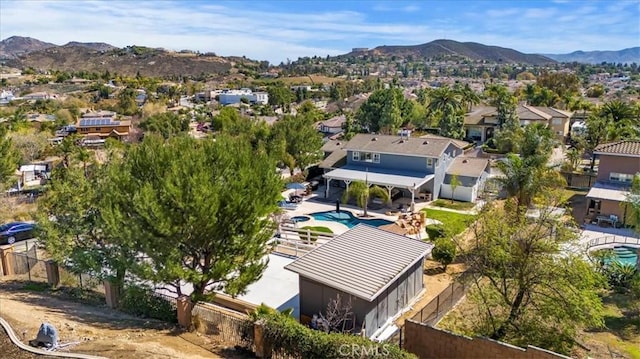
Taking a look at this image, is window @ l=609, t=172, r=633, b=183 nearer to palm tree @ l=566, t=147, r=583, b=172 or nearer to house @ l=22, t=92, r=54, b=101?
palm tree @ l=566, t=147, r=583, b=172

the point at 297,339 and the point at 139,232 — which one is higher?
the point at 139,232

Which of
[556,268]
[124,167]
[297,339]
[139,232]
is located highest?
[124,167]

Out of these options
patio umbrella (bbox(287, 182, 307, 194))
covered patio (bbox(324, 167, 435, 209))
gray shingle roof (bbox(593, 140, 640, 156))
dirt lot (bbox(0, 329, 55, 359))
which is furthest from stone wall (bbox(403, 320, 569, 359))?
gray shingle roof (bbox(593, 140, 640, 156))

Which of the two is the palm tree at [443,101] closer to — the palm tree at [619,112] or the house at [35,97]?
the palm tree at [619,112]

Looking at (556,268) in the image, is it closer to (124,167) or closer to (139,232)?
(139,232)

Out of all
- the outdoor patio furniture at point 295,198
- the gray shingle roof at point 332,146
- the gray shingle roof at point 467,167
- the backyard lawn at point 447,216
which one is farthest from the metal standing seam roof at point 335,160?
the backyard lawn at point 447,216

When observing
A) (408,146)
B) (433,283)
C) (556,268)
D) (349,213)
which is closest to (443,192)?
(408,146)

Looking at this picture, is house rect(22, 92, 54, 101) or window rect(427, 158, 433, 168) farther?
house rect(22, 92, 54, 101)

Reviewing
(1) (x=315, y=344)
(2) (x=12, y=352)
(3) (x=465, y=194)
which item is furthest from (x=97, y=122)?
(1) (x=315, y=344)
